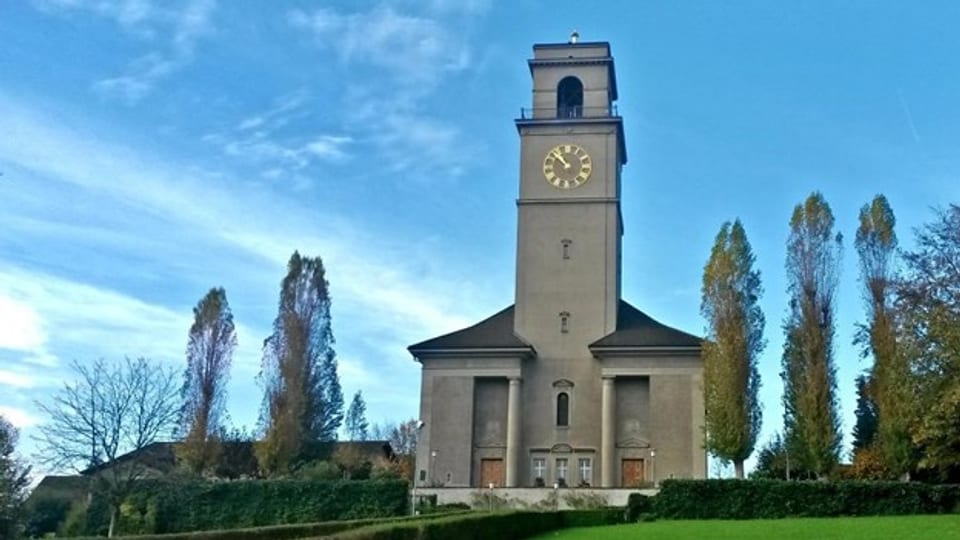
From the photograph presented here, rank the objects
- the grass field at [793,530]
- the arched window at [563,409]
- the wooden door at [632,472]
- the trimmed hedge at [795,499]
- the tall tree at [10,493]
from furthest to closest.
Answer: the arched window at [563,409] → the wooden door at [632,472] → the trimmed hedge at [795,499] → the grass field at [793,530] → the tall tree at [10,493]

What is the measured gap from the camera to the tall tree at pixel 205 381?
51781mm

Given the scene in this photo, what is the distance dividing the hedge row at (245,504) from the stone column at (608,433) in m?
11.2

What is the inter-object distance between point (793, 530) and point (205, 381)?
32.7 meters

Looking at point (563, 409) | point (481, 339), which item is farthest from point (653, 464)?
point (481, 339)

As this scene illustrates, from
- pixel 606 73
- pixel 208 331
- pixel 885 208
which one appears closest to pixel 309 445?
pixel 208 331

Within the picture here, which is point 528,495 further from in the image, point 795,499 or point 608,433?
point 795,499

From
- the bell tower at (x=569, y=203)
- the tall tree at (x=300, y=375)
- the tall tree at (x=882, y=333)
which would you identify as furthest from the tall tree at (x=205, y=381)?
the tall tree at (x=882, y=333)

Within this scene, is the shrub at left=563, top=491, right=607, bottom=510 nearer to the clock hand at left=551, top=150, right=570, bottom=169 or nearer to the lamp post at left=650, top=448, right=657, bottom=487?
the lamp post at left=650, top=448, right=657, bottom=487

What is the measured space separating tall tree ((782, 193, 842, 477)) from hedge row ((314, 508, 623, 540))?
913 centimetres

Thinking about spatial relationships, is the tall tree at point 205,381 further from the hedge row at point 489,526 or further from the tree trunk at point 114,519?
the hedge row at point 489,526

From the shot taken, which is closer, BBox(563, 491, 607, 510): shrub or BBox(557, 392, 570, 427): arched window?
BBox(563, 491, 607, 510): shrub

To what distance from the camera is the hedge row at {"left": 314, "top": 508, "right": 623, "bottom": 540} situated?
18.1 m

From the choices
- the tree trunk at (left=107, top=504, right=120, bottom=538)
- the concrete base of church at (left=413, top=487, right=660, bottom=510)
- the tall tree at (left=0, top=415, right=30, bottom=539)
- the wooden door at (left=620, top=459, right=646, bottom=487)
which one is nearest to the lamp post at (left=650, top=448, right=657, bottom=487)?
the wooden door at (left=620, top=459, right=646, bottom=487)

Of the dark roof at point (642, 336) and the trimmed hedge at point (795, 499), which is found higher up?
the dark roof at point (642, 336)
